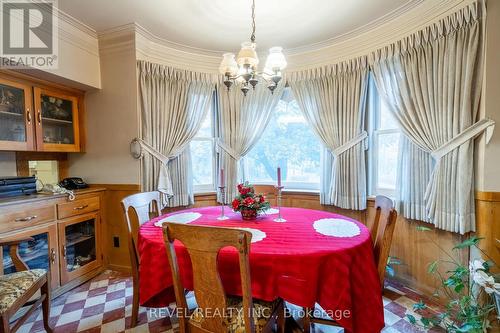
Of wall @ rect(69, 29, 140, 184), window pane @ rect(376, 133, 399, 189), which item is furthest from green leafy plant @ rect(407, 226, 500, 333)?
wall @ rect(69, 29, 140, 184)

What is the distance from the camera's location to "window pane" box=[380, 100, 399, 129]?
8.10 ft

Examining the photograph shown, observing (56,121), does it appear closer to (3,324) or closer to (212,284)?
(3,324)

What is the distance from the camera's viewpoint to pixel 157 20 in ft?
7.63

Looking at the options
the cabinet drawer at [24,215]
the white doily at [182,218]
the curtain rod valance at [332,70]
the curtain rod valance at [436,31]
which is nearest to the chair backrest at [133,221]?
the white doily at [182,218]

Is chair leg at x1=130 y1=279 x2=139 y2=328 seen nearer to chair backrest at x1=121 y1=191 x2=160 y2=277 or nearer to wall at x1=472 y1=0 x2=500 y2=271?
chair backrest at x1=121 y1=191 x2=160 y2=277

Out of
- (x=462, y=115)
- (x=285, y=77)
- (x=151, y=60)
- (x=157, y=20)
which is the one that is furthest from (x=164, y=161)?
(x=462, y=115)

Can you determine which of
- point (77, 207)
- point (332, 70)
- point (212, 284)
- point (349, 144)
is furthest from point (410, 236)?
point (77, 207)

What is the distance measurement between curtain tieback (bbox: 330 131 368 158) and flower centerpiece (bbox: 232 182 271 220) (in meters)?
1.28

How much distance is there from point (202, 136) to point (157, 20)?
53.0 inches

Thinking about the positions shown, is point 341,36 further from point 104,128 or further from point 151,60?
point 104,128

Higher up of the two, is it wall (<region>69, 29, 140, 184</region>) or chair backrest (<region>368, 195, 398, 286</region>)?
wall (<region>69, 29, 140, 184</region>)

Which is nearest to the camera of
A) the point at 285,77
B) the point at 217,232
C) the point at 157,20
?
the point at 217,232

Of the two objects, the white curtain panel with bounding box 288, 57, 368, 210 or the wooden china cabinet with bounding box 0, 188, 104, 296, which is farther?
the white curtain panel with bounding box 288, 57, 368, 210

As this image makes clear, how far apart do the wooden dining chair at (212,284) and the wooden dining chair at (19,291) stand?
0.98 meters
